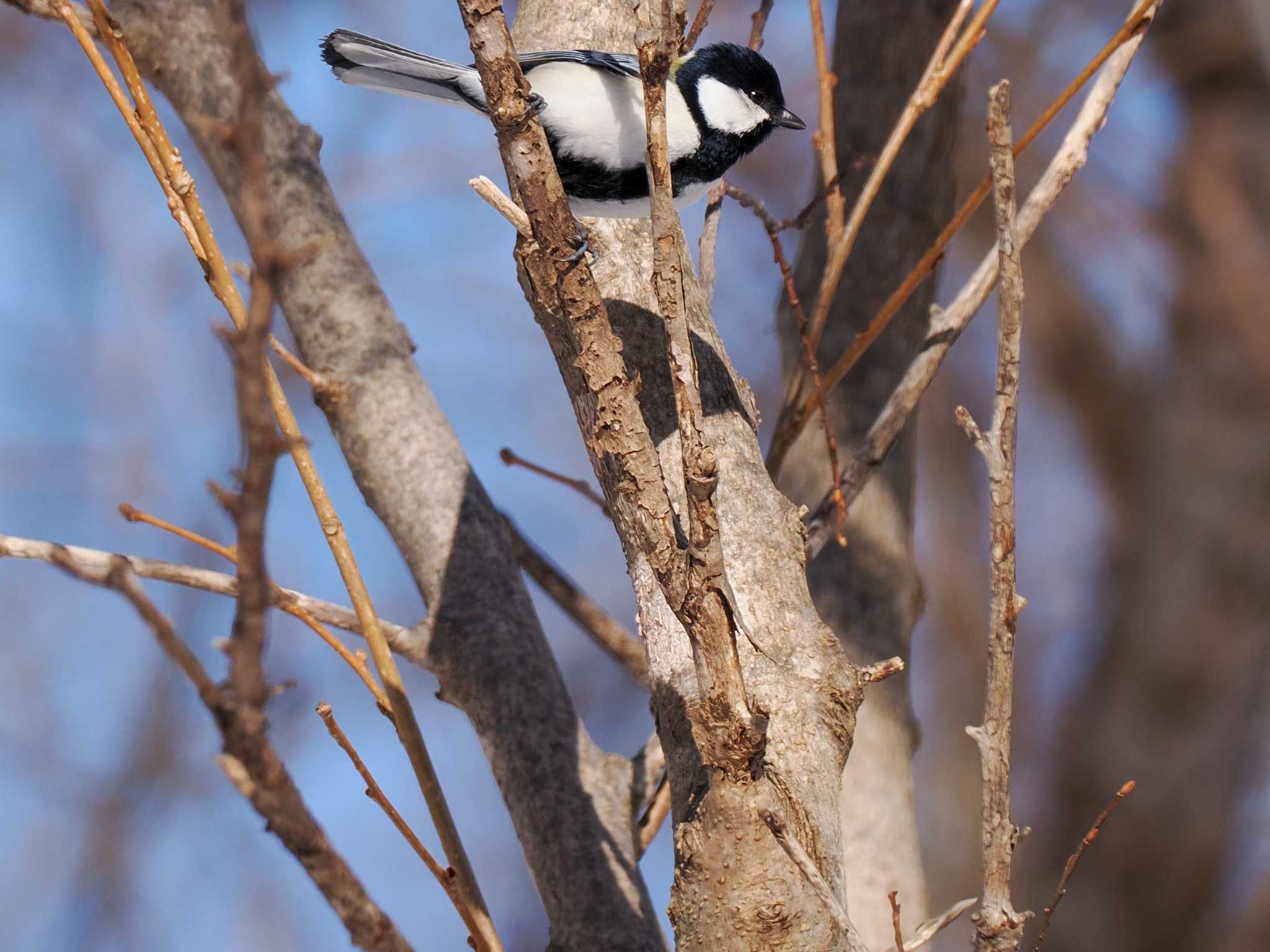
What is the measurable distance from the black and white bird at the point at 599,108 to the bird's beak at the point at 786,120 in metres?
0.09

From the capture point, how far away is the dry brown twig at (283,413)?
894 millimetres

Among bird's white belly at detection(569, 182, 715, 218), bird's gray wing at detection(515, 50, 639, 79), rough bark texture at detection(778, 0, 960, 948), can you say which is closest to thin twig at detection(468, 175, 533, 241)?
bird's white belly at detection(569, 182, 715, 218)

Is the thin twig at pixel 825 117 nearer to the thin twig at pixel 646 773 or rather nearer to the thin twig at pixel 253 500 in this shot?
the thin twig at pixel 646 773

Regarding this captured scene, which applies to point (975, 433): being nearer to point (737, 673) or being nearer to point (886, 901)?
point (737, 673)

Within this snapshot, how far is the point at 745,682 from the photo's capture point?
3.27 ft

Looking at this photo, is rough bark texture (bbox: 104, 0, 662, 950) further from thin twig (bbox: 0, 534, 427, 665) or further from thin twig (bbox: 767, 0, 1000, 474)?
thin twig (bbox: 767, 0, 1000, 474)

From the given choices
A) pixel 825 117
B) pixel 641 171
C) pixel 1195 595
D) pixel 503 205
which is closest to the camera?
pixel 503 205

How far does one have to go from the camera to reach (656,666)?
3.61 feet

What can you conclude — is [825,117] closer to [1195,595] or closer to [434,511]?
[434,511]

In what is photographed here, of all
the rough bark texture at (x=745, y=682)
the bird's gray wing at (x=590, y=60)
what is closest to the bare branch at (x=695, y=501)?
the rough bark texture at (x=745, y=682)

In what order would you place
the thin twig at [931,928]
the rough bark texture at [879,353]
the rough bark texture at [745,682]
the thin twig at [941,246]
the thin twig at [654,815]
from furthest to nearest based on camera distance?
1. the rough bark texture at [879,353]
2. the thin twig at [654,815]
3. the thin twig at [941,246]
4. the thin twig at [931,928]
5. the rough bark texture at [745,682]

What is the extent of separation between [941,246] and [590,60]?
51 centimetres

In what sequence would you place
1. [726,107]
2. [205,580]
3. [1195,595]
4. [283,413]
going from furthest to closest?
[1195,595]
[726,107]
[205,580]
[283,413]

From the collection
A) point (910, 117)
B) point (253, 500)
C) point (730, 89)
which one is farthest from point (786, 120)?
point (253, 500)
